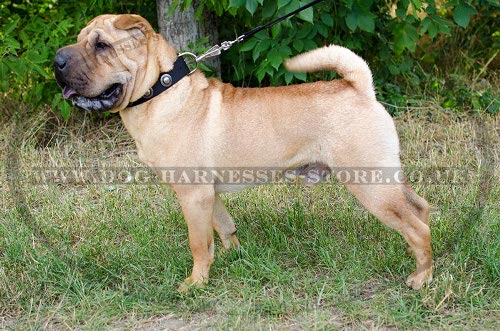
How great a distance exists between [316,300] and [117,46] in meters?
1.68

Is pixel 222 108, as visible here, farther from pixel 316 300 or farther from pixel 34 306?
pixel 34 306

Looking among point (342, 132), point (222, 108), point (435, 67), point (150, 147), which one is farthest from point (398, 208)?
point (435, 67)

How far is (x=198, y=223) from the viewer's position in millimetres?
3311

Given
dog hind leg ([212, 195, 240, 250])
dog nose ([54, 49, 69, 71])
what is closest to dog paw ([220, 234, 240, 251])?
dog hind leg ([212, 195, 240, 250])

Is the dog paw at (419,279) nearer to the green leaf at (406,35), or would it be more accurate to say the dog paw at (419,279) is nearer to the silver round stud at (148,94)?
the silver round stud at (148,94)

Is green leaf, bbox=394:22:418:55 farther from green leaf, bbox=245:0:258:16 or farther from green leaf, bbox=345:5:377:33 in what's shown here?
green leaf, bbox=245:0:258:16

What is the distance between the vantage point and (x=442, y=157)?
496 cm

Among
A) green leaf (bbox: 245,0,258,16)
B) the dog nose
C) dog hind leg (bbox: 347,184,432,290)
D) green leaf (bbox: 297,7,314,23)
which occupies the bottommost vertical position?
dog hind leg (bbox: 347,184,432,290)

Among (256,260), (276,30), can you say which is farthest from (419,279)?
(276,30)

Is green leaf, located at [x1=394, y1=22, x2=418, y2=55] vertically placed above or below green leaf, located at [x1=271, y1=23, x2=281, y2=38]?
below

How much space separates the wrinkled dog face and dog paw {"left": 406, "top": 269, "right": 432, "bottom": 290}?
1799mm

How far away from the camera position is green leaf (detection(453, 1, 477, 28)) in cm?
484

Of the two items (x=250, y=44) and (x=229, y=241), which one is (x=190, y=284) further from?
(x=250, y=44)

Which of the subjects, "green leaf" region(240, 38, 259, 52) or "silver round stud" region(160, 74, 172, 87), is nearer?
"silver round stud" region(160, 74, 172, 87)
